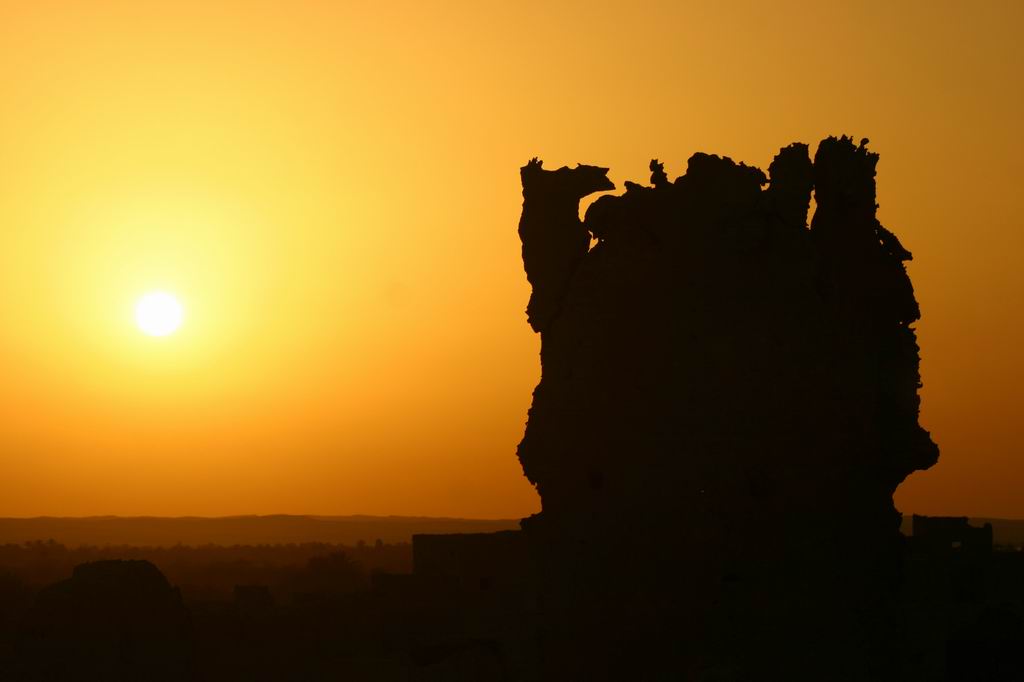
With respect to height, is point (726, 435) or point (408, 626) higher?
point (726, 435)

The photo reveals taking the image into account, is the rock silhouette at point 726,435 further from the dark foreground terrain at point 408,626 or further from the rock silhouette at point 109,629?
the rock silhouette at point 109,629

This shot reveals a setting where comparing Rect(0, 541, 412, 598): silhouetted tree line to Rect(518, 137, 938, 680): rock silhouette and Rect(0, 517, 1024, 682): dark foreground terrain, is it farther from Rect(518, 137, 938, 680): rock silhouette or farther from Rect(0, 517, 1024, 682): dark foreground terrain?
Rect(518, 137, 938, 680): rock silhouette

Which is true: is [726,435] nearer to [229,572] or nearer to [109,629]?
[109,629]

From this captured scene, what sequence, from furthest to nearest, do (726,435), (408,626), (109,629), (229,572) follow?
(229,572), (109,629), (408,626), (726,435)

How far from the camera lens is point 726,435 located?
24.2 m

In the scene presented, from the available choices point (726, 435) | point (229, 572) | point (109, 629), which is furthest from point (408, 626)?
point (229, 572)

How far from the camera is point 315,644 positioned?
138 feet

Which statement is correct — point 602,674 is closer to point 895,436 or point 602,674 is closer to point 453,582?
point 895,436

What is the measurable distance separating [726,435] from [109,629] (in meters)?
17.7

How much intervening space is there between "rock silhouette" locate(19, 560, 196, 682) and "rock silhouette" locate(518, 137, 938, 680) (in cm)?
1380

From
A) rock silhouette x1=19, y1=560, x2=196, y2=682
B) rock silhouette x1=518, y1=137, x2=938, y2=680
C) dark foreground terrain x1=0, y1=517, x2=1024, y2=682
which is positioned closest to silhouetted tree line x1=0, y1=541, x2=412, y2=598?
dark foreground terrain x1=0, y1=517, x2=1024, y2=682

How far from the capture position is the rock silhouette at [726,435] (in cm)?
2416

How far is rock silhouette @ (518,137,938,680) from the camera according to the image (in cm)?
2416

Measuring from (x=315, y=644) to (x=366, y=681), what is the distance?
25.4 ft
